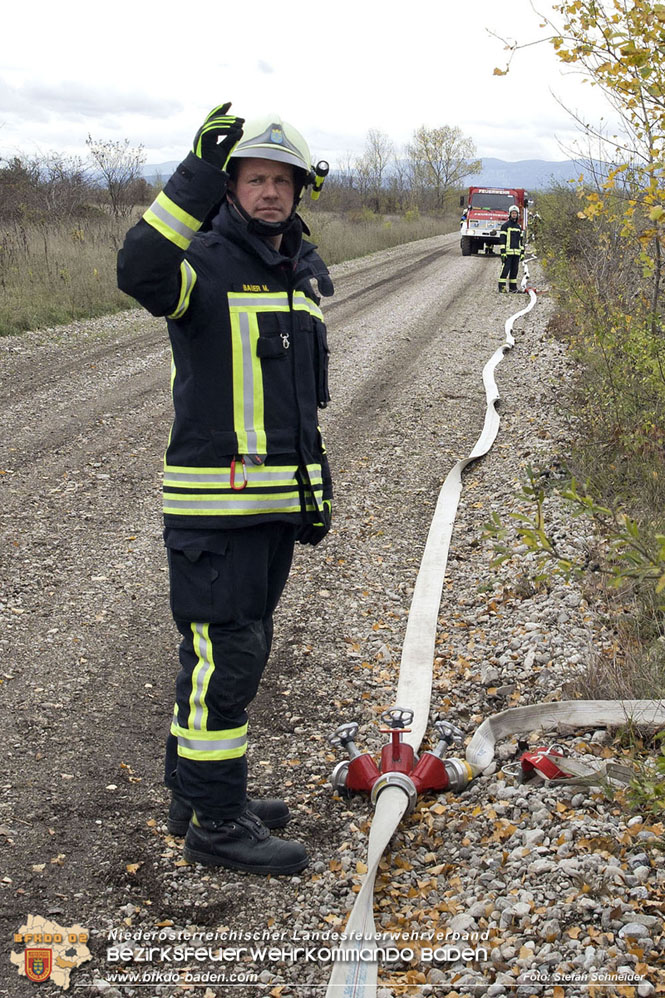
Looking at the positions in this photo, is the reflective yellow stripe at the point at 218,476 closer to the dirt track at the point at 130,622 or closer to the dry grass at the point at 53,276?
the dirt track at the point at 130,622

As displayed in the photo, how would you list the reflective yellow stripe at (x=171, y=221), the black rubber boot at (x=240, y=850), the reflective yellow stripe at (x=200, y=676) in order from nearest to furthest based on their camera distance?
the reflective yellow stripe at (x=171, y=221)
the reflective yellow stripe at (x=200, y=676)
the black rubber boot at (x=240, y=850)

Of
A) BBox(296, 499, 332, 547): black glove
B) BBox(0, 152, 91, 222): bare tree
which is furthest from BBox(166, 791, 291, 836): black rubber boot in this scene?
BBox(0, 152, 91, 222): bare tree

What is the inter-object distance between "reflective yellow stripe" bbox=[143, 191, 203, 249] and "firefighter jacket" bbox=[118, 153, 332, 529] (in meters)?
0.14

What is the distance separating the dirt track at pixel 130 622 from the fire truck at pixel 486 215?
1981 centimetres

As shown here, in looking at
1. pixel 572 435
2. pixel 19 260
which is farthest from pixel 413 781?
pixel 19 260

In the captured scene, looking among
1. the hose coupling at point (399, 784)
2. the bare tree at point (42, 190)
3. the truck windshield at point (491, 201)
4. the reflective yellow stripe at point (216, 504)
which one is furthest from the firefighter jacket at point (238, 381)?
the truck windshield at point (491, 201)

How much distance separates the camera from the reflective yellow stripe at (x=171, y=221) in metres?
2.48

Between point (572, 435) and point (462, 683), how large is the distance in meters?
3.69

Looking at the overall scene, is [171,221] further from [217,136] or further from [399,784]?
[399,784]

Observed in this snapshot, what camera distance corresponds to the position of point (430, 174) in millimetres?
81750

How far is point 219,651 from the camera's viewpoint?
2.88 m

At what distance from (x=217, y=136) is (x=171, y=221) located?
0.30 meters

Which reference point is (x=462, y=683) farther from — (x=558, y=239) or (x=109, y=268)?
(x=558, y=239)

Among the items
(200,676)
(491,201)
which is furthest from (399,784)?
(491,201)
